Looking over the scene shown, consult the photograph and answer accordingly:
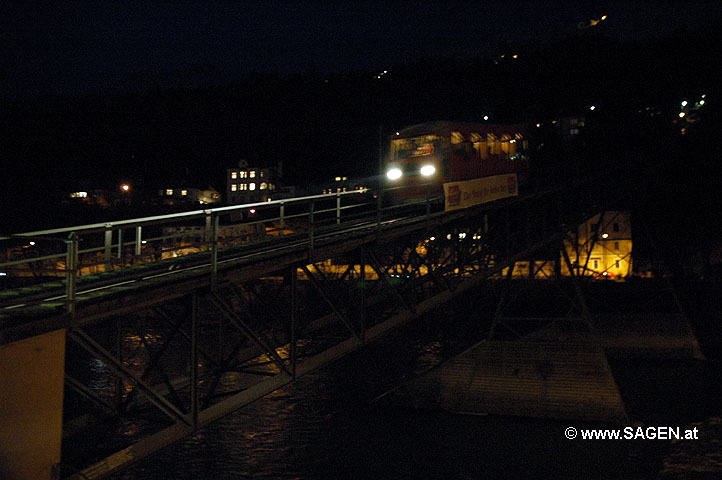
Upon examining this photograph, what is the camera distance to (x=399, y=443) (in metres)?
20.3

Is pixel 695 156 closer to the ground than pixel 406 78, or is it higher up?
closer to the ground

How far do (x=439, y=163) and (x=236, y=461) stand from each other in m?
13.0

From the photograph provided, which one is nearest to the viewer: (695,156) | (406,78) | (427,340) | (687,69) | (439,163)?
(439,163)

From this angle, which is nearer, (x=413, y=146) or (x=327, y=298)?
(x=327, y=298)

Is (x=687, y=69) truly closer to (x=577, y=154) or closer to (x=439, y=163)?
(x=577, y=154)

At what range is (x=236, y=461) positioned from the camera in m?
19.2

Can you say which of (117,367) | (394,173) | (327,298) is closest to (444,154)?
(394,173)

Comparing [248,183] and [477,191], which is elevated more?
[248,183]

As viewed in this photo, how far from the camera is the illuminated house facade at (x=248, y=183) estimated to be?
101750mm

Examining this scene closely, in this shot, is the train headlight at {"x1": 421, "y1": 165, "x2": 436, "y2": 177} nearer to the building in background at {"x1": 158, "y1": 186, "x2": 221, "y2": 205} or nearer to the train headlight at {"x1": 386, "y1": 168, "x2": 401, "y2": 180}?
the train headlight at {"x1": 386, "y1": 168, "x2": 401, "y2": 180}

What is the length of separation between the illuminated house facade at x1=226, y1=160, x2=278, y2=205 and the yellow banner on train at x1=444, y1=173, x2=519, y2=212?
82245mm

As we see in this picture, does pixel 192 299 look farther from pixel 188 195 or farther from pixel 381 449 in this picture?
pixel 188 195

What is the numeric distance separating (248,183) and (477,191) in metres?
88.2

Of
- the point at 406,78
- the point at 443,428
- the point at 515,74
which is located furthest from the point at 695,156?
the point at 406,78
